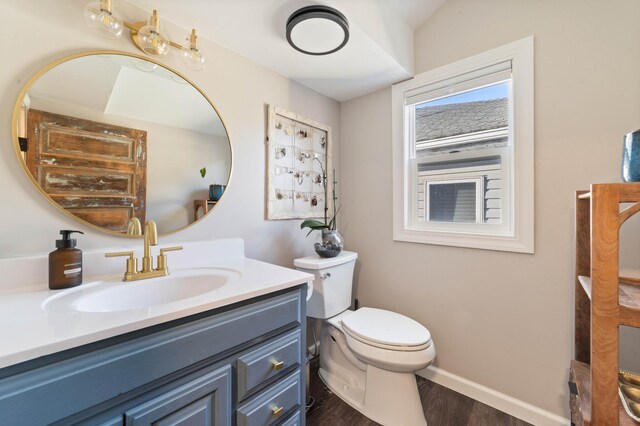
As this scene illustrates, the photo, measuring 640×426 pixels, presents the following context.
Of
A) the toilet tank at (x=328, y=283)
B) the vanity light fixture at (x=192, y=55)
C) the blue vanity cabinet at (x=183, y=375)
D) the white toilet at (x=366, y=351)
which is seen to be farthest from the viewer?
the toilet tank at (x=328, y=283)

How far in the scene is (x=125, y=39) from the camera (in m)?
1.05

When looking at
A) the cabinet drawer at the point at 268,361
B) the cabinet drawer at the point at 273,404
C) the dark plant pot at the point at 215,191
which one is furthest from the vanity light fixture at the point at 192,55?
the cabinet drawer at the point at 273,404

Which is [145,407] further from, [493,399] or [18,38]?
[493,399]

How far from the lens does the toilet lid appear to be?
3.95 feet

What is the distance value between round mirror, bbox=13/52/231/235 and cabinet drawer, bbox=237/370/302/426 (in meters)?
0.76

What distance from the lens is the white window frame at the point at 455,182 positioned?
150cm

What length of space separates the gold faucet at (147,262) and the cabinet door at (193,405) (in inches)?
18.1

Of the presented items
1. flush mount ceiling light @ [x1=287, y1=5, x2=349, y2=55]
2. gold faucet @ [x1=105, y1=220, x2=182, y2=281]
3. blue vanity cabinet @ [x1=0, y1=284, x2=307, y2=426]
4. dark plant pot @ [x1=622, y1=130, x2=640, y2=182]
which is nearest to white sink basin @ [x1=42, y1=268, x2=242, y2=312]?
gold faucet @ [x1=105, y1=220, x2=182, y2=281]

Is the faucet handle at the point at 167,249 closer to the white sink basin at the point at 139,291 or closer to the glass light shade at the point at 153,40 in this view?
the white sink basin at the point at 139,291

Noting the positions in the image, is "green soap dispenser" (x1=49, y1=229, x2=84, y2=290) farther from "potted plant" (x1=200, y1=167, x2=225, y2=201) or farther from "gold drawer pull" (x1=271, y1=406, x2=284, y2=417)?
"gold drawer pull" (x1=271, y1=406, x2=284, y2=417)

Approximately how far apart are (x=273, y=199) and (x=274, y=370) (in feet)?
3.10

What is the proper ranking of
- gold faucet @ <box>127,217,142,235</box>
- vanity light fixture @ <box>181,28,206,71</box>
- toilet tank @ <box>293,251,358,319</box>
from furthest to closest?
toilet tank @ <box>293,251,358,319</box> → vanity light fixture @ <box>181,28,206,71</box> → gold faucet @ <box>127,217,142,235</box>


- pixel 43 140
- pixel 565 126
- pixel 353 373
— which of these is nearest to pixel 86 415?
pixel 43 140

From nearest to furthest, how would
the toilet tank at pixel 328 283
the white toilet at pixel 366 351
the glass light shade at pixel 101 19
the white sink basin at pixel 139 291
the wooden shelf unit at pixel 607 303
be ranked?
the wooden shelf unit at pixel 607 303 < the white sink basin at pixel 139 291 < the glass light shade at pixel 101 19 < the white toilet at pixel 366 351 < the toilet tank at pixel 328 283
